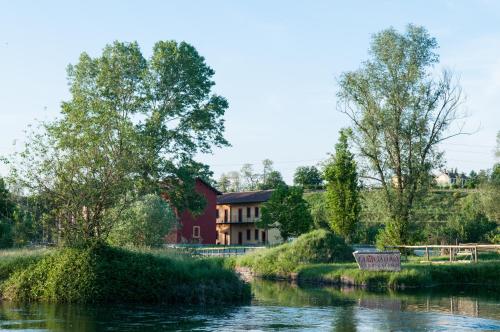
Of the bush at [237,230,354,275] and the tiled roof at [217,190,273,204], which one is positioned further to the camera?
the tiled roof at [217,190,273,204]

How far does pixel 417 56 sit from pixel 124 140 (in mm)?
26645

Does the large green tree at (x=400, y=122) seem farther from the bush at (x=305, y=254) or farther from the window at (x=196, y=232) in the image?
the window at (x=196, y=232)

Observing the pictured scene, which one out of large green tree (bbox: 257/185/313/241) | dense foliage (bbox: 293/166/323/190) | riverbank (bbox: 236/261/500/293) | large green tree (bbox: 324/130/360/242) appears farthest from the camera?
dense foliage (bbox: 293/166/323/190)

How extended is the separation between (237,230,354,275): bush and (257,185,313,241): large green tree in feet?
79.6

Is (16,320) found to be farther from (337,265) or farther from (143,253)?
(337,265)

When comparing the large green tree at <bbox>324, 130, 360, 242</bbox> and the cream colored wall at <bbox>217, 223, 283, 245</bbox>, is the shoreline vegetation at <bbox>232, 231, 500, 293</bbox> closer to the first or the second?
the large green tree at <bbox>324, 130, 360, 242</bbox>

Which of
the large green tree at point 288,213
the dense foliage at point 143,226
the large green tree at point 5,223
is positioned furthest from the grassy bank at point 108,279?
the large green tree at point 288,213

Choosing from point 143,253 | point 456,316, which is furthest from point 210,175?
point 456,316

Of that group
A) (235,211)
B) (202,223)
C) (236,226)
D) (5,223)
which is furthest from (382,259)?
(236,226)

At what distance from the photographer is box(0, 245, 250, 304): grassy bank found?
1074 inches

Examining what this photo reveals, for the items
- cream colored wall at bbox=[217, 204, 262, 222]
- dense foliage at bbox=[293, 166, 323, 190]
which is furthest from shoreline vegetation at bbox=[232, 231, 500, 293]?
dense foliage at bbox=[293, 166, 323, 190]

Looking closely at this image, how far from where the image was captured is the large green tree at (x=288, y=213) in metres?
71.6

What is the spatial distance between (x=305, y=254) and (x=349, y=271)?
640 cm

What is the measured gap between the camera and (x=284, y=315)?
2447 centimetres
